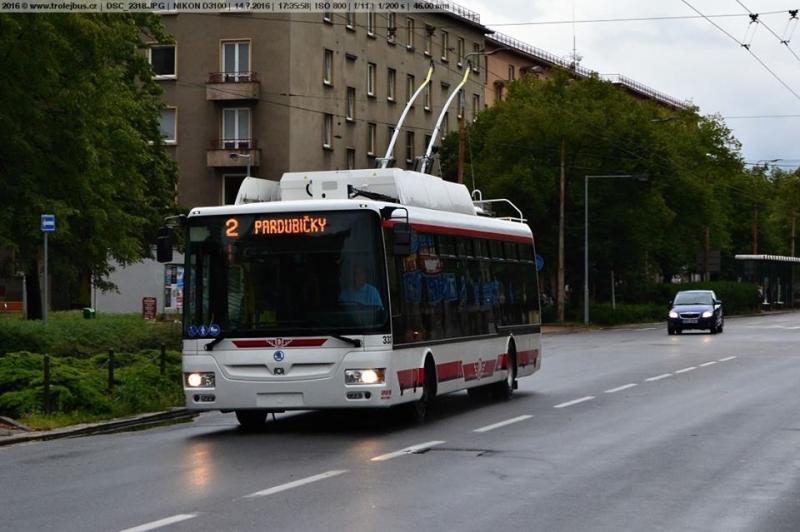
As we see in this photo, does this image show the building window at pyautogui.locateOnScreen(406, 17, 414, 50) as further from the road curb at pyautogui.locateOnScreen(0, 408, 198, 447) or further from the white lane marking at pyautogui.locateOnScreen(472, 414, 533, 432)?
the white lane marking at pyautogui.locateOnScreen(472, 414, 533, 432)

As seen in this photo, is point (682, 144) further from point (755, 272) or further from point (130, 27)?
point (130, 27)

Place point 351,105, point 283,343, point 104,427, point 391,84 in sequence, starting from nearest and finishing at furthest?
point 283,343, point 104,427, point 351,105, point 391,84

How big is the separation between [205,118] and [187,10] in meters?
4.79

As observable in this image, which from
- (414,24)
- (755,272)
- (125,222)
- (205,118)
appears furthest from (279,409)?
(755,272)

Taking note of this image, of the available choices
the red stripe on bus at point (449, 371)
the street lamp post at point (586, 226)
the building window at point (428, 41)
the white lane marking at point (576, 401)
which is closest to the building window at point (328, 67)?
the building window at point (428, 41)

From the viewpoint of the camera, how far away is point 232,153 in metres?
69.4

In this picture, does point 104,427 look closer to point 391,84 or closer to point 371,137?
point 371,137

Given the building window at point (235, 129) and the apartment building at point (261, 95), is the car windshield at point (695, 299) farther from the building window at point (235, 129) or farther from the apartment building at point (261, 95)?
the building window at point (235, 129)

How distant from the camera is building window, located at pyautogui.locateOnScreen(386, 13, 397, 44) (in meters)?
78.7

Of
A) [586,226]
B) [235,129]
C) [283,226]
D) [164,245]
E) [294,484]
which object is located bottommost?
[294,484]

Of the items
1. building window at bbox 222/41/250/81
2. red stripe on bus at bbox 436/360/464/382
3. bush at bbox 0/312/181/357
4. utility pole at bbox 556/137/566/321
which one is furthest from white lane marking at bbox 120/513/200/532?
building window at bbox 222/41/250/81

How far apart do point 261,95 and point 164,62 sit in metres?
5.56

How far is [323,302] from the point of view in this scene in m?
17.6

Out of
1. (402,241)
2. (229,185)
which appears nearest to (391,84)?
(229,185)
